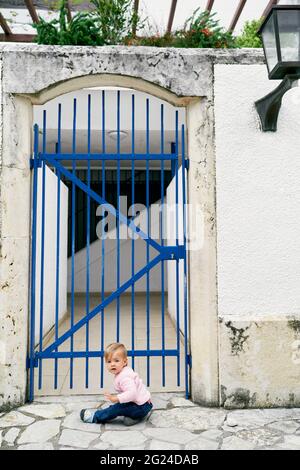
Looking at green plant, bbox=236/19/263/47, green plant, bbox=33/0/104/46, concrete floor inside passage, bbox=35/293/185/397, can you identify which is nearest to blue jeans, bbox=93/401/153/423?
concrete floor inside passage, bbox=35/293/185/397

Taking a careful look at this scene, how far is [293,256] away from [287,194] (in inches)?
21.3

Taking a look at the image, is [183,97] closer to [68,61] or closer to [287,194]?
[68,61]

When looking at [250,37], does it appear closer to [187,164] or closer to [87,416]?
[187,164]

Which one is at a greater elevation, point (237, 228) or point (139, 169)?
point (139, 169)

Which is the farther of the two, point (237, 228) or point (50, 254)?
point (50, 254)

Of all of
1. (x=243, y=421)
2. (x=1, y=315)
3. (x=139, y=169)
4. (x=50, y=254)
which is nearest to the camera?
(x=243, y=421)

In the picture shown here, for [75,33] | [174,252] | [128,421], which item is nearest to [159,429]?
[128,421]

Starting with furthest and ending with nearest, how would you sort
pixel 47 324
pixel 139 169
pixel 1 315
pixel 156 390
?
pixel 139 169 < pixel 47 324 < pixel 156 390 < pixel 1 315

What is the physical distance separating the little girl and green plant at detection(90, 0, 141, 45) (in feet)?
10.4

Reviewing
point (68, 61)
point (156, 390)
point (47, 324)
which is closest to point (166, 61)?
Answer: point (68, 61)

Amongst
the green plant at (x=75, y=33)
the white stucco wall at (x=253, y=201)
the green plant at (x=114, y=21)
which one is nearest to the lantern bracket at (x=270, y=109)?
the white stucco wall at (x=253, y=201)

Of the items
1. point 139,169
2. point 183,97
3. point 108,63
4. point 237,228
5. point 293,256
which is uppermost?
point 139,169

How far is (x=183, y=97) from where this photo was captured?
10.4 feet

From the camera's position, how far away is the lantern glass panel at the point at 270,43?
8.54 ft
